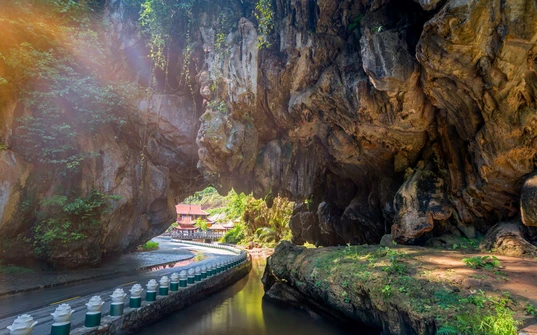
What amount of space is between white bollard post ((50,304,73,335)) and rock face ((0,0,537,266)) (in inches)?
390

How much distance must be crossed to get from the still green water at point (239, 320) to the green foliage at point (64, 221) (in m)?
6.82

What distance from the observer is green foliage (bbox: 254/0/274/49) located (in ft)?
49.9

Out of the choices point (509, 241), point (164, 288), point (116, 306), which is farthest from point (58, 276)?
point (509, 241)

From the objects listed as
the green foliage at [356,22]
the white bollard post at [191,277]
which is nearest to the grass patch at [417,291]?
the white bollard post at [191,277]

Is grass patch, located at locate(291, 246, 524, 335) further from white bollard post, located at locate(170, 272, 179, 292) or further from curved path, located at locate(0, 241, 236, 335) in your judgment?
curved path, located at locate(0, 241, 236, 335)

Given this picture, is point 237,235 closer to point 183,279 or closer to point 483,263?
point 183,279

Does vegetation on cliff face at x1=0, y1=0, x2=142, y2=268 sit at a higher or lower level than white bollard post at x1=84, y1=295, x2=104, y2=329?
higher

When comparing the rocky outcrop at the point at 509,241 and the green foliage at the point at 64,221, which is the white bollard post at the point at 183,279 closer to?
the green foliage at the point at 64,221

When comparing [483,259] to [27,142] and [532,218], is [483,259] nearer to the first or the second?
[532,218]

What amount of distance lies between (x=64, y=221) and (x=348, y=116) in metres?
13.8

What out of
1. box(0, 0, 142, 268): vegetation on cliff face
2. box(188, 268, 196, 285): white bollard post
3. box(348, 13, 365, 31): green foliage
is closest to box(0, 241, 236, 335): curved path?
box(188, 268, 196, 285): white bollard post

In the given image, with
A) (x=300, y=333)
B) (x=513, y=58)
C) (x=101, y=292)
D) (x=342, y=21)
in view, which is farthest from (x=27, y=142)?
(x=513, y=58)

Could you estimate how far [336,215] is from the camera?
2138 centimetres

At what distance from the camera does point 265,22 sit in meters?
15.3
